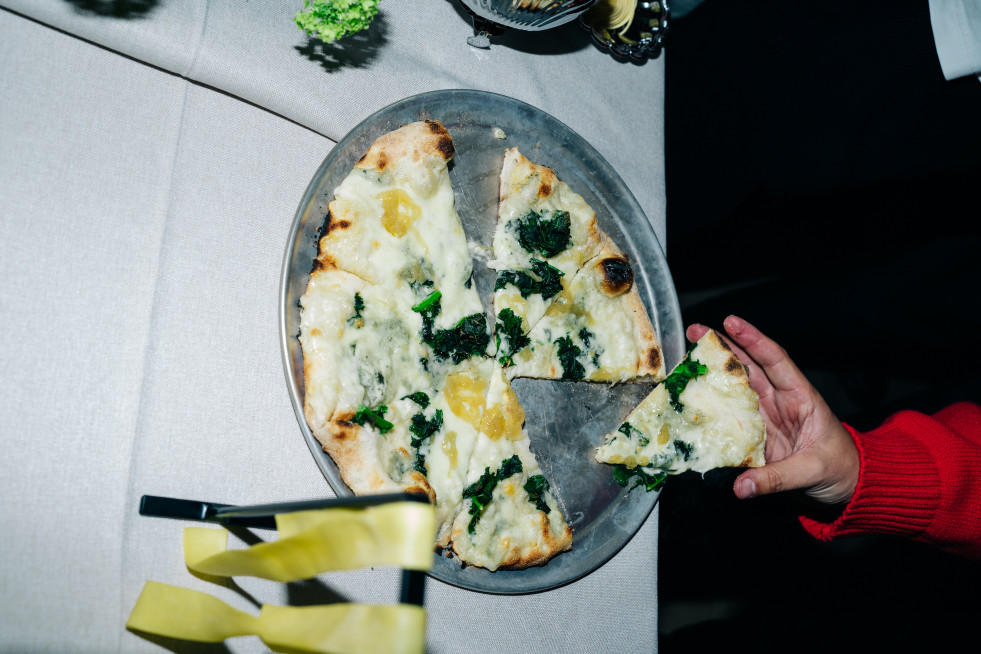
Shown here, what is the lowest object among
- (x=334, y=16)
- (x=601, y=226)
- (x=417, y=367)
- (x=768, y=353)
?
(x=417, y=367)

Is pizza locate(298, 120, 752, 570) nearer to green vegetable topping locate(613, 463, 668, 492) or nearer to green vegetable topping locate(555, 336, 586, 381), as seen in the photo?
green vegetable topping locate(555, 336, 586, 381)

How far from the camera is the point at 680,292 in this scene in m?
4.14

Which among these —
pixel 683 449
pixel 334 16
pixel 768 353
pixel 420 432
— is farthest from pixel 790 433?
pixel 334 16

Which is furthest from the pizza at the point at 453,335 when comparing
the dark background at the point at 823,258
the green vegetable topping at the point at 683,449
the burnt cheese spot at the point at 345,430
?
the dark background at the point at 823,258

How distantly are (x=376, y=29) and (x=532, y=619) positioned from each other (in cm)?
258

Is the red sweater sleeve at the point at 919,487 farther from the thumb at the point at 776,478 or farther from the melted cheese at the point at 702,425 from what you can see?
the melted cheese at the point at 702,425

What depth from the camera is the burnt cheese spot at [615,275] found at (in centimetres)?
289

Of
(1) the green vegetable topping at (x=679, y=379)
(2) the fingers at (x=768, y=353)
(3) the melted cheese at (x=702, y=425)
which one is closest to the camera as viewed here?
(3) the melted cheese at (x=702, y=425)

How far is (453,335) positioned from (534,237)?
2.02 ft

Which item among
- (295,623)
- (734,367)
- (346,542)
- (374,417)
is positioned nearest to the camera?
(346,542)

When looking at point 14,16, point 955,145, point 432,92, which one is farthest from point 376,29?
point 955,145

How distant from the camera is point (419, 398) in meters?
2.44

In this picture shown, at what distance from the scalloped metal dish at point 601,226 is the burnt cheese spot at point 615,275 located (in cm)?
17

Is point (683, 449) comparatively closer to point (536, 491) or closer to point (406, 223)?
point (536, 491)
